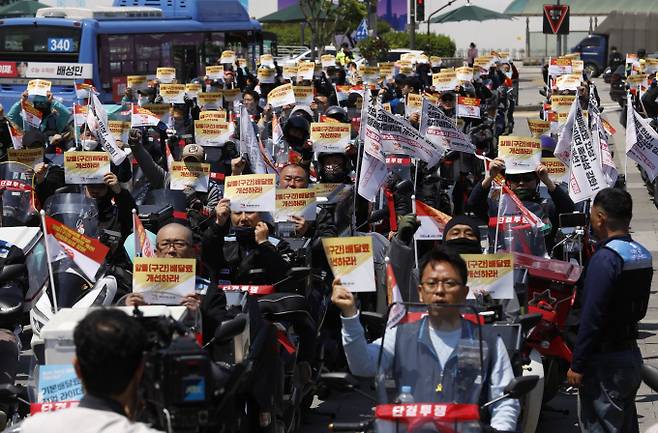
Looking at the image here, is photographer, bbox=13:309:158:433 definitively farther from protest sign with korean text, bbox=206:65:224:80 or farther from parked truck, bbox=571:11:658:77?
parked truck, bbox=571:11:658:77

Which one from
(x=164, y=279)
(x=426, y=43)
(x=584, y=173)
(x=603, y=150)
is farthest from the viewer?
(x=426, y=43)

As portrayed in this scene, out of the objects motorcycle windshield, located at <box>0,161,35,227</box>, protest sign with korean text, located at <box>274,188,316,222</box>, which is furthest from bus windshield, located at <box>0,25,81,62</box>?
protest sign with korean text, located at <box>274,188,316,222</box>

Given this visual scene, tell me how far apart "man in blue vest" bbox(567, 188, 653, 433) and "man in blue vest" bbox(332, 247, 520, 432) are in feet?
3.25

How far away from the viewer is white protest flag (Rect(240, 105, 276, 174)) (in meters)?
14.3

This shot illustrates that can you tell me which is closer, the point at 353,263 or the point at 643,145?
the point at 353,263

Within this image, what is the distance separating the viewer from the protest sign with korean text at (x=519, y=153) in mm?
11508

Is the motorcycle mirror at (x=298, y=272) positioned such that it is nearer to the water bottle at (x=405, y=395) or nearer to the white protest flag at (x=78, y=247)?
the white protest flag at (x=78, y=247)

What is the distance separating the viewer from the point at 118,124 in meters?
16.5

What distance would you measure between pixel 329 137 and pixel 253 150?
81 cm

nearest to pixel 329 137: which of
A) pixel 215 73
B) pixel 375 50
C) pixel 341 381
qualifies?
pixel 341 381

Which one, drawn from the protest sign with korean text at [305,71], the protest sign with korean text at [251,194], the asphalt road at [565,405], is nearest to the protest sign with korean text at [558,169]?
the asphalt road at [565,405]

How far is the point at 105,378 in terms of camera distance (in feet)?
13.7

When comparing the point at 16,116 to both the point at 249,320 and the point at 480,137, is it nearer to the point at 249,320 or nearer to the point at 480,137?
the point at 480,137

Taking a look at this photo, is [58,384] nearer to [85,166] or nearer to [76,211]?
[76,211]
